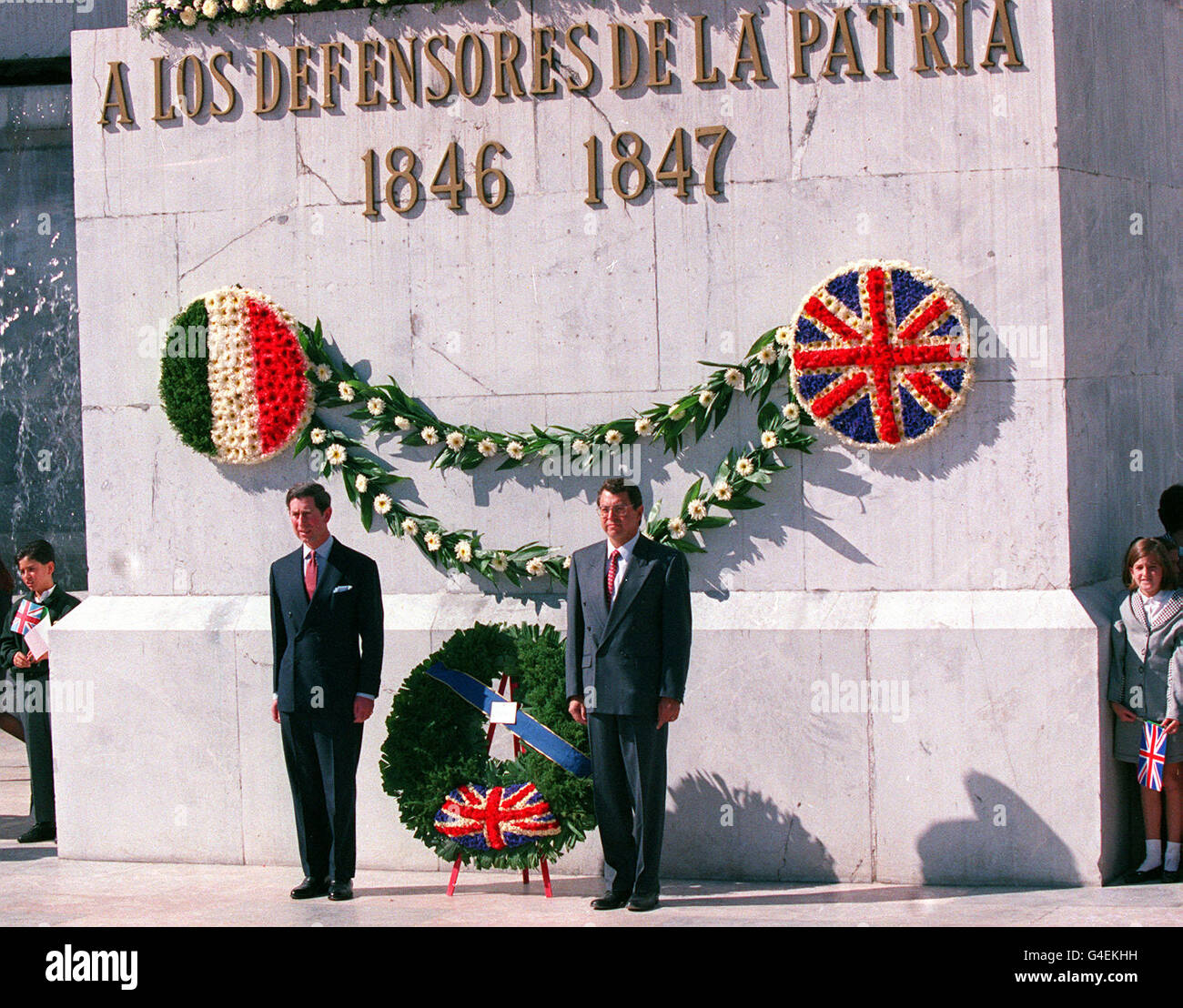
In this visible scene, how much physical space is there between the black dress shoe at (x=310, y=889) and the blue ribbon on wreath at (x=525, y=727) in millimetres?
1109

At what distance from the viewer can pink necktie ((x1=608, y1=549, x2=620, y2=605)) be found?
26.8 ft

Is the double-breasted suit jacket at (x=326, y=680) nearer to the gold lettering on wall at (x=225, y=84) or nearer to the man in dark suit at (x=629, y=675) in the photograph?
the man in dark suit at (x=629, y=675)

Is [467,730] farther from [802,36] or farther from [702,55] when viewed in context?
[802,36]

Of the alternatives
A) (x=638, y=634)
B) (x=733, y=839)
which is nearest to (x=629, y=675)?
(x=638, y=634)

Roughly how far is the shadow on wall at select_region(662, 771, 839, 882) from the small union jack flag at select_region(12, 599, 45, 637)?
3.90 metres

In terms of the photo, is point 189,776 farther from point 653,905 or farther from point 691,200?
point 691,200

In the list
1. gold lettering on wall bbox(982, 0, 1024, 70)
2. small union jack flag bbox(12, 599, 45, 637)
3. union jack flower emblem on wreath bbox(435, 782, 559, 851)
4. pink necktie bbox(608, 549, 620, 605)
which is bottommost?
union jack flower emblem on wreath bbox(435, 782, 559, 851)

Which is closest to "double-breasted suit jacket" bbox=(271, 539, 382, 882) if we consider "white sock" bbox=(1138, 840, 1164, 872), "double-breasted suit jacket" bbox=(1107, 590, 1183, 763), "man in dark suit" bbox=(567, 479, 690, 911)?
"man in dark suit" bbox=(567, 479, 690, 911)

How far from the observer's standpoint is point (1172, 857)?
854 centimetres

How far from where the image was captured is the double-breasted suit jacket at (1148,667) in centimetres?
838

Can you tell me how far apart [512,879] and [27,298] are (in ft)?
25.2

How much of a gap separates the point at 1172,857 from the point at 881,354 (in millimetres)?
2724

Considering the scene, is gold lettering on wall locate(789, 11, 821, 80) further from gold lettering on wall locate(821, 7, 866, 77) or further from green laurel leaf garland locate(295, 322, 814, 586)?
green laurel leaf garland locate(295, 322, 814, 586)

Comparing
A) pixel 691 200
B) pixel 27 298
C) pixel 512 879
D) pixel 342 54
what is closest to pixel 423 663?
pixel 512 879
